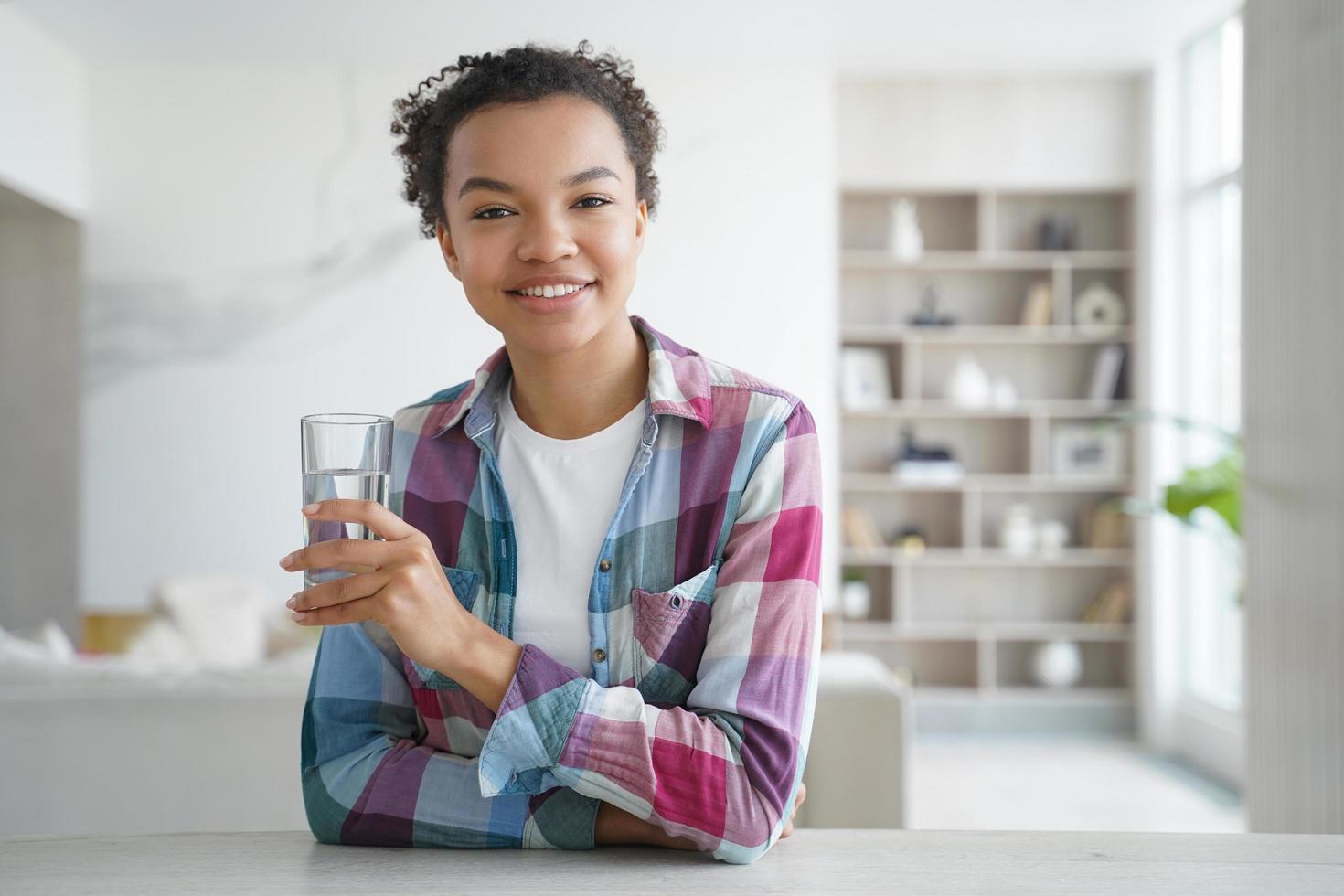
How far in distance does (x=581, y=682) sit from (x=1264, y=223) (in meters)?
2.09

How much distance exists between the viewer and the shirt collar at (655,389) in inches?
38.6

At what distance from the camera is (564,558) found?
38.7 inches

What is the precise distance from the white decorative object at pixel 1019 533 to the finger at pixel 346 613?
4622 millimetres

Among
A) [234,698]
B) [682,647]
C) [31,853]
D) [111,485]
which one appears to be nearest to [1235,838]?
[682,647]

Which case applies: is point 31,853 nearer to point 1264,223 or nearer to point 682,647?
point 682,647

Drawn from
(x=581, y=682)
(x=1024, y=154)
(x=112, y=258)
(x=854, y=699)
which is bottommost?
(x=854, y=699)

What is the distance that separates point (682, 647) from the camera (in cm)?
95

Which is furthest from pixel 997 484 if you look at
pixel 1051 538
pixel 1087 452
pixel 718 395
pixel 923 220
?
pixel 718 395

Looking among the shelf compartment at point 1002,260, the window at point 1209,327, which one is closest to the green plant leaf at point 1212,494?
the window at point 1209,327

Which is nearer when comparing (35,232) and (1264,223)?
(1264,223)

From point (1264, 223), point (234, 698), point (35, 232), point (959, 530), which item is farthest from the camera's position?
point (959, 530)

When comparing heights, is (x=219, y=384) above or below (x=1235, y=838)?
above

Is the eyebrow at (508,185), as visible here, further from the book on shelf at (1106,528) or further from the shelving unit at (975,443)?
the book on shelf at (1106,528)

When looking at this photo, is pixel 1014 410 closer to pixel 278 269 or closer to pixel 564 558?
pixel 278 269
